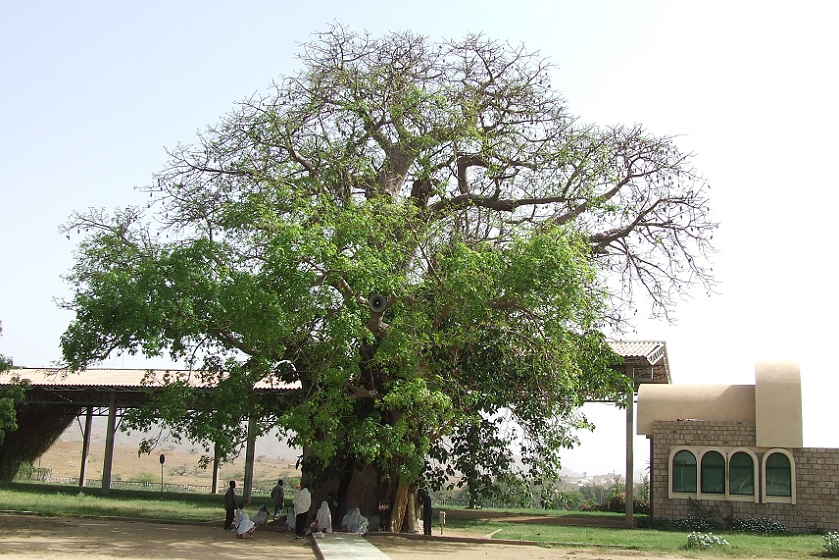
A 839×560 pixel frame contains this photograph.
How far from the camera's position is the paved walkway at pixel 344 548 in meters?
12.6

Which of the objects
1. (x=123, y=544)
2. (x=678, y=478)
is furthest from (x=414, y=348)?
(x=678, y=478)

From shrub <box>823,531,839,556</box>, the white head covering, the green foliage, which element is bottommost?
the white head covering

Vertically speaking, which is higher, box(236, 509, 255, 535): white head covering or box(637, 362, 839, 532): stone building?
box(637, 362, 839, 532): stone building

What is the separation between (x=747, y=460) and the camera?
21578 millimetres

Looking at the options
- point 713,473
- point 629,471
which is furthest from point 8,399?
point 713,473

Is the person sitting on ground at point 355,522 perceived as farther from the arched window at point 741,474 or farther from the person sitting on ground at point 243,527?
the arched window at point 741,474

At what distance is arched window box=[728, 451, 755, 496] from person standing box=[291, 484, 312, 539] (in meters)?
11.2

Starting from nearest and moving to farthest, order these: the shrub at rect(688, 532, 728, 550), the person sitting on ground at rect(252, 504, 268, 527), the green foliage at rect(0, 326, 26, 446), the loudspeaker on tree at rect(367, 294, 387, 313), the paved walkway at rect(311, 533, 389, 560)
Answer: the paved walkway at rect(311, 533, 389, 560), the loudspeaker on tree at rect(367, 294, 387, 313), the shrub at rect(688, 532, 728, 550), the person sitting on ground at rect(252, 504, 268, 527), the green foliage at rect(0, 326, 26, 446)

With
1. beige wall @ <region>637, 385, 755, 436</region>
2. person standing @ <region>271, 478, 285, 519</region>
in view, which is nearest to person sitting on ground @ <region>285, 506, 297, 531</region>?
person standing @ <region>271, 478, 285, 519</region>

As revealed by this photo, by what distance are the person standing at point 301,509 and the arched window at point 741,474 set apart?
11242mm

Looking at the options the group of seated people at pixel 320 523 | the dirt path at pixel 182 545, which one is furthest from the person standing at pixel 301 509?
the dirt path at pixel 182 545

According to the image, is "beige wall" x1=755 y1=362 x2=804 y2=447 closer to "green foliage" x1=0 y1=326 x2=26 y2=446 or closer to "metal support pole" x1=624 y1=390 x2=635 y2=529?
"metal support pole" x1=624 y1=390 x2=635 y2=529

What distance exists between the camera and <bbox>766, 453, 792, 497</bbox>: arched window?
21.2 m

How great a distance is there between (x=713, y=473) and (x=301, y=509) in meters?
11.2
